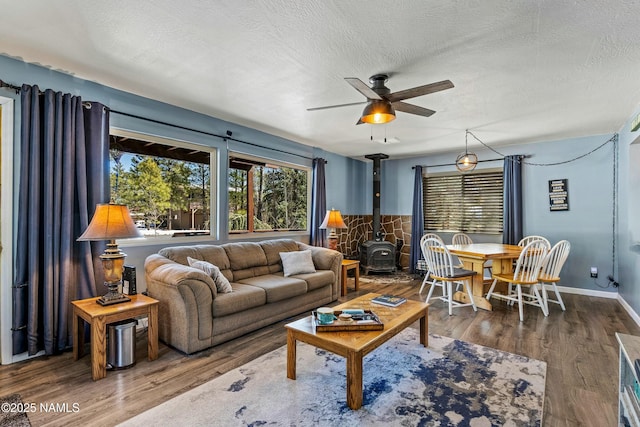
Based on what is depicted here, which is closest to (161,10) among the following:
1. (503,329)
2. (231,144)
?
(231,144)

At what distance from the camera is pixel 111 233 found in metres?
2.51

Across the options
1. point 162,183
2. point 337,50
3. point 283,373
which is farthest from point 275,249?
point 337,50

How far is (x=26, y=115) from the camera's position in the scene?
2.56 metres

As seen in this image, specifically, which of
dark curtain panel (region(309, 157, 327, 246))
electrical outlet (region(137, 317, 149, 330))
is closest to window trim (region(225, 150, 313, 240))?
dark curtain panel (region(309, 157, 327, 246))

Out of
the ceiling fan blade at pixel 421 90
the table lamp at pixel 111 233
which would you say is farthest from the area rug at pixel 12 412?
the ceiling fan blade at pixel 421 90

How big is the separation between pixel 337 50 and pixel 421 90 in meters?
0.71

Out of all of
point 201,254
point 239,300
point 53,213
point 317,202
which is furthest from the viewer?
point 317,202

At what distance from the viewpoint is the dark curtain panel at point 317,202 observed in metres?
5.61

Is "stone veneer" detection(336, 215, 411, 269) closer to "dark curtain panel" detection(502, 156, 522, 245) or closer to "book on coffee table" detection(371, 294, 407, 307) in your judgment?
"dark curtain panel" detection(502, 156, 522, 245)

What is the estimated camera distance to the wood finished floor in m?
1.97

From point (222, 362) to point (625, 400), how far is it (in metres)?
2.47

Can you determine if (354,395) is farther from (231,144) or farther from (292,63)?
(231,144)

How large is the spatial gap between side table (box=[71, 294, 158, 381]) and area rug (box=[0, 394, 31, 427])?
1.33 ft

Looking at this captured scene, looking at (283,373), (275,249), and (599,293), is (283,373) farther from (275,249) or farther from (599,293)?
(599,293)
